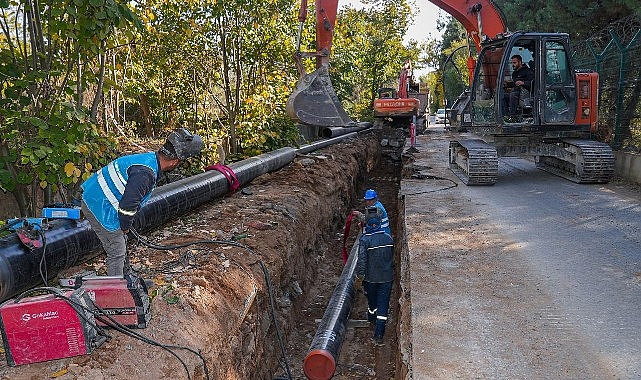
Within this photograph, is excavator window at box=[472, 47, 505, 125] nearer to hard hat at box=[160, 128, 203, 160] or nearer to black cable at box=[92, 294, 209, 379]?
hard hat at box=[160, 128, 203, 160]

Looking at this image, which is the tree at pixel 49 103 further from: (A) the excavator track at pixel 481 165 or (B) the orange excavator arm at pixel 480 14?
(B) the orange excavator arm at pixel 480 14

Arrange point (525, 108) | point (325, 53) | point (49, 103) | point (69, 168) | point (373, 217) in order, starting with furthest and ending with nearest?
point (325, 53)
point (525, 108)
point (373, 217)
point (49, 103)
point (69, 168)

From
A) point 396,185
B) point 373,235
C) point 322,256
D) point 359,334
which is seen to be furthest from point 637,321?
point 396,185

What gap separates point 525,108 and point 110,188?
8.53 meters

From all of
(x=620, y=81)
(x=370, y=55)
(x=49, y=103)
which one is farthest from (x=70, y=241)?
(x=370, y=55)

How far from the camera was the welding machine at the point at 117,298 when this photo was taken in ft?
12.8

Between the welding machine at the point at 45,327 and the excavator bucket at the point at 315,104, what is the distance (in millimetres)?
7045

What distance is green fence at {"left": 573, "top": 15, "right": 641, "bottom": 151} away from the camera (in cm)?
1073

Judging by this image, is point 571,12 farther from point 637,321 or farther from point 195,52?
point 637,321

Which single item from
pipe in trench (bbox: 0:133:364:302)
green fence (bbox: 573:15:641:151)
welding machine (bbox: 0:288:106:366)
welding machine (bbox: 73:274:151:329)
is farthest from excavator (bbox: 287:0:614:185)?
welding machine (bbox: 0:288:106:366)

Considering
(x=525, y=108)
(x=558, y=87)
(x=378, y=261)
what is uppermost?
(x=558, y=87)

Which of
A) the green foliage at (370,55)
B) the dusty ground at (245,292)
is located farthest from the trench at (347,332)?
the green foliage at (370,55)

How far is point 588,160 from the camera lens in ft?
32.4

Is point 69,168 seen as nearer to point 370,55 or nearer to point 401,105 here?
point 401,105
